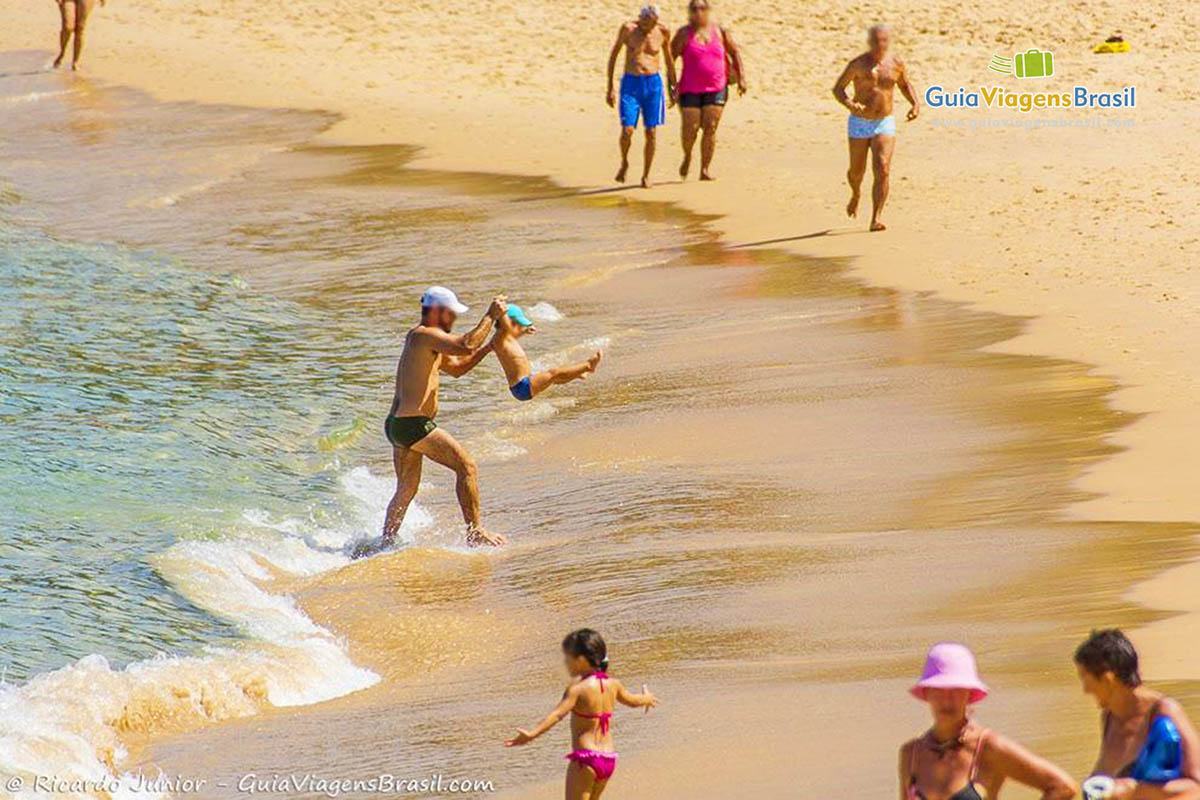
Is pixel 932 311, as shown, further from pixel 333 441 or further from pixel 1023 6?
pixel 1023 6

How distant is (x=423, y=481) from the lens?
38.3ft

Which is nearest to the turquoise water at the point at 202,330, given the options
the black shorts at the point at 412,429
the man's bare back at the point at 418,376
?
the black shorts at the point at 412,429

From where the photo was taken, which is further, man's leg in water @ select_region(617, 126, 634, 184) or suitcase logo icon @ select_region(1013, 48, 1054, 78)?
suitcase logo icon @ select_region(1013, 48, 1054, 78)

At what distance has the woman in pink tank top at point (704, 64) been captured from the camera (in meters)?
18.7

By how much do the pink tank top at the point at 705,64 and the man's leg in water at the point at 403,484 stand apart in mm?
9594

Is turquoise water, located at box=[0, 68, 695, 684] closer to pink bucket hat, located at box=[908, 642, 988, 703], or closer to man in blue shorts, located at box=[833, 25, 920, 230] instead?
man in blue shorts, located at box=[833, 25, 920, 230]

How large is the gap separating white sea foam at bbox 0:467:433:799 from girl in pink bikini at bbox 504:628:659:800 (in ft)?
6.48

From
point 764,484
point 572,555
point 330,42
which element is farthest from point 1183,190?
point 330,42

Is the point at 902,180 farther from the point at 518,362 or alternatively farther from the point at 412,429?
the point at 518,362

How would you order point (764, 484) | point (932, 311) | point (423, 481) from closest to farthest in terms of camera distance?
point (764, 484) → point (423, 481) → point (932, 311)

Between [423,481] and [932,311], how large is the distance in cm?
417

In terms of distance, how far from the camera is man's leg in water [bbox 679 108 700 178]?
19.2m

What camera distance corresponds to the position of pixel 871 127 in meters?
16.0

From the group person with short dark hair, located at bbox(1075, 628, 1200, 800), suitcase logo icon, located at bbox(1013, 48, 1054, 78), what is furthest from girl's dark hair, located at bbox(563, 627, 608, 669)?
suitcase logo icon, located at bbox(1013, 48, 1054, 78)
